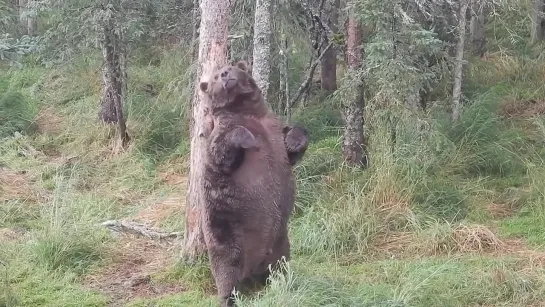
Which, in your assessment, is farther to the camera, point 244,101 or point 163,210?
point 163,210

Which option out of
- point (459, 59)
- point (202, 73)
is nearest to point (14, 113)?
point (202, 73)

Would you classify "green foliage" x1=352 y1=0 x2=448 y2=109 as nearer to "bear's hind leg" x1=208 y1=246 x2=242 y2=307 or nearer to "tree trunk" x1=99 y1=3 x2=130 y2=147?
"bear's hind leg" x1=208 y1=246 x2=242 y2=307

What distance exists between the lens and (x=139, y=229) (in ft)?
24.4

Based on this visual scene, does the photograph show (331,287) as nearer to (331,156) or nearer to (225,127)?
(225,127)

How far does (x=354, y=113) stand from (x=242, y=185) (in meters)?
3.23

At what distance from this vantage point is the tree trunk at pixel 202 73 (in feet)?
20.1

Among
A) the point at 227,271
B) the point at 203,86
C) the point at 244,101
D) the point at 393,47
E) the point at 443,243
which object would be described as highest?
the point at 393,47

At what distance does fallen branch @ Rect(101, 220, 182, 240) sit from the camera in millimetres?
7262

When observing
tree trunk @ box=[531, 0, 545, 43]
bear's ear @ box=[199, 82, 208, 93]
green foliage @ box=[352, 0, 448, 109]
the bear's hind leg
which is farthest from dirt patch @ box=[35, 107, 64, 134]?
tree trunk @ box=[531, 0, 545, 43]

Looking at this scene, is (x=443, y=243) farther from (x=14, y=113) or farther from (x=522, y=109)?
(x=14, y=113)

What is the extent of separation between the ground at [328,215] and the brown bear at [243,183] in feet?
1.03

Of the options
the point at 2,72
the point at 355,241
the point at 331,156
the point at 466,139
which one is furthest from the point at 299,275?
the point at 2,72

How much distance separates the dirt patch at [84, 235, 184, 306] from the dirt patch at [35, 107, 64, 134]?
5824 millimetres

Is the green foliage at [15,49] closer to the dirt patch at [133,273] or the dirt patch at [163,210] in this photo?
the dirt patch at [133,273]
